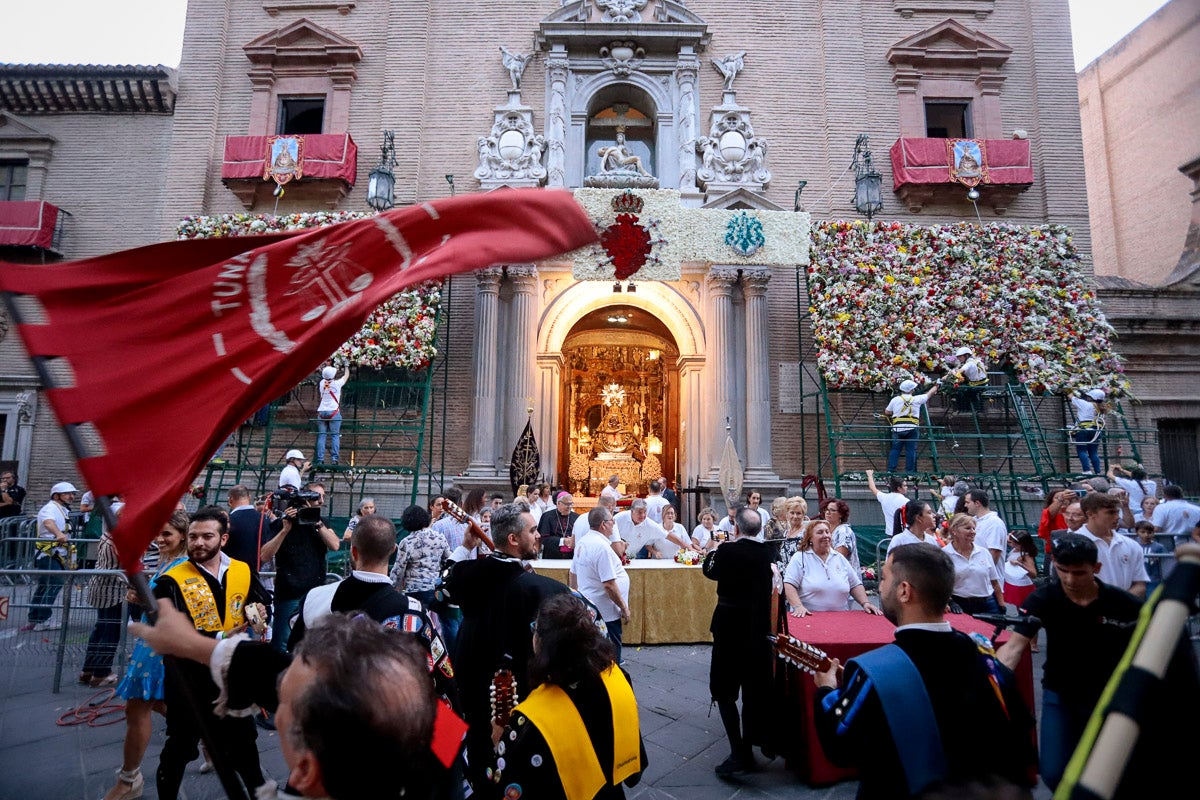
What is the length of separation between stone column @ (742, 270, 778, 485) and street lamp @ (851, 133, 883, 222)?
8.09 ft

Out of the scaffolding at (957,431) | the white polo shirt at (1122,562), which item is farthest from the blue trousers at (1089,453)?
the white polo shirt at (1122,562)

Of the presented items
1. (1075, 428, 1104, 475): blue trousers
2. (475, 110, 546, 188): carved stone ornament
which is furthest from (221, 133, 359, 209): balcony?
(1075, 428, 1104, 475): blue trousers

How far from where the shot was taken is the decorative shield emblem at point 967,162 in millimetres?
15188

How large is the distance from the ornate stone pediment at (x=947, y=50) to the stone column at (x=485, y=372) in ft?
35.7

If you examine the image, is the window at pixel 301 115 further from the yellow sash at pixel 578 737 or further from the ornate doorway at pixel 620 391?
the yellow sash at pixel 578 737

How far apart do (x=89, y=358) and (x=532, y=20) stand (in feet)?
54.6

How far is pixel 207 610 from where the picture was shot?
153 inches

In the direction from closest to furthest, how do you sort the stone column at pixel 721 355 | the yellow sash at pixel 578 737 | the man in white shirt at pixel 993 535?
the yellow sash at pixel 578 737
the man in white shirt at pixel 993 535
the stone column at pixel 721 355

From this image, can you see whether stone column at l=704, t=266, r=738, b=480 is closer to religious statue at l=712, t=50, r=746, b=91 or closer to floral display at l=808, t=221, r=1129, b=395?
floral display at l=808, t=221, r=1129, b=395

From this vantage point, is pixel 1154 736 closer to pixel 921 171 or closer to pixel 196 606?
pixel 196 606

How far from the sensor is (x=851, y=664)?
2.50 m

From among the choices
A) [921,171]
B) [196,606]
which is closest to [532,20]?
[921,171]

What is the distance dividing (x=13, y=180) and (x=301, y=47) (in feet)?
26.2

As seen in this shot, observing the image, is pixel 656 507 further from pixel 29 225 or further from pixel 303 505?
pixel 29 225
